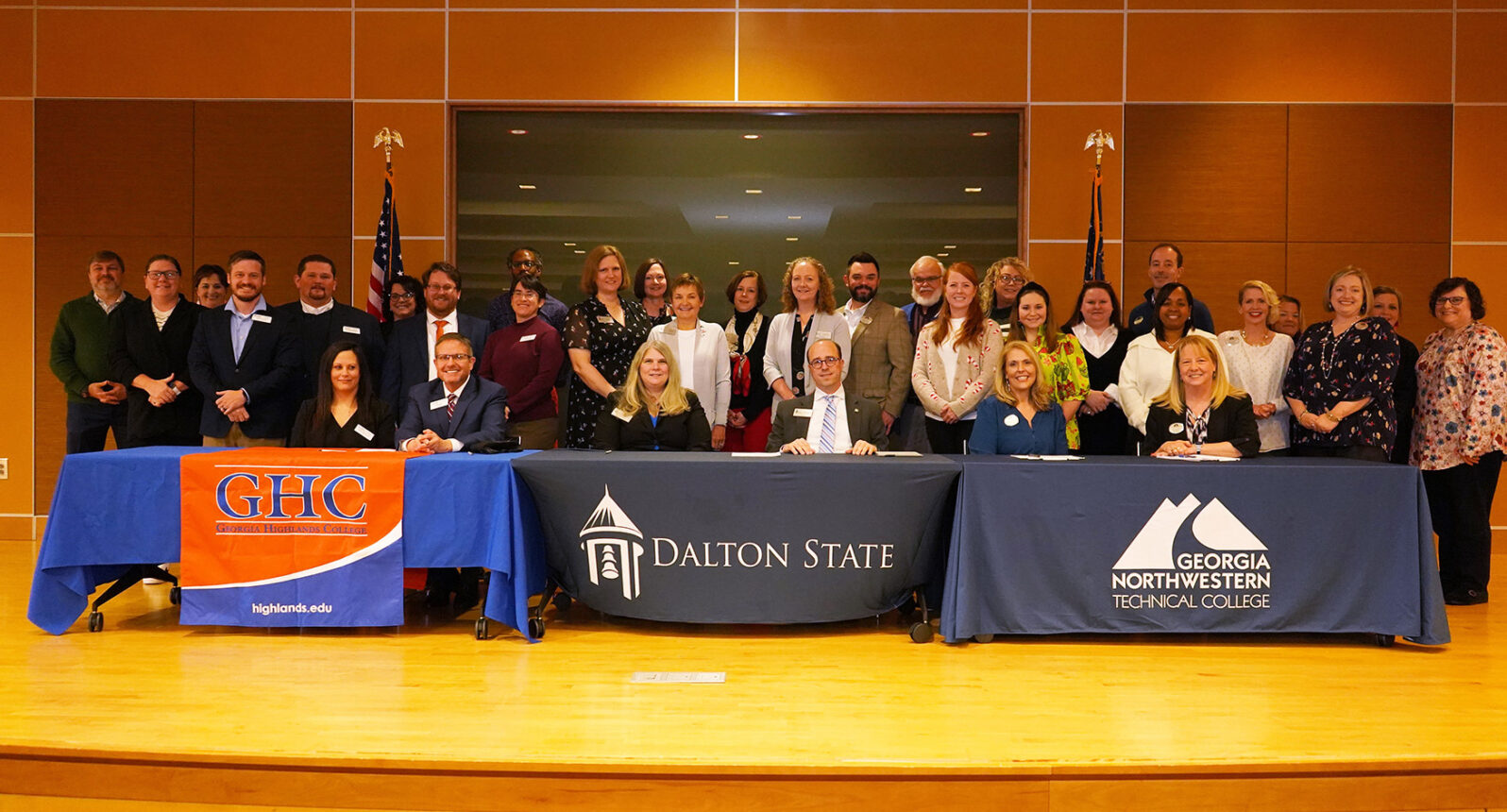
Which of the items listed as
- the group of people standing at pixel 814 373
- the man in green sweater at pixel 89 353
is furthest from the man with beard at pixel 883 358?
the man in green sweater at pixel 89 353

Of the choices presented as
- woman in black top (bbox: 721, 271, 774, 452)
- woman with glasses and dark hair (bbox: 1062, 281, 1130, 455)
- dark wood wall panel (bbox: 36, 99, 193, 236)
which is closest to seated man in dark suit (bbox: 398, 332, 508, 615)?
woman in black top (bbox: 721, 271, 774, 452)

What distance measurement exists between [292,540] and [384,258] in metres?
2.59

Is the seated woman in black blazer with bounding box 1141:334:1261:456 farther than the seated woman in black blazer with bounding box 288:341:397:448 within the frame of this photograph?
No

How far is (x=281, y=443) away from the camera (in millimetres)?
5090

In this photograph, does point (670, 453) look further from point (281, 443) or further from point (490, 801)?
point (281, 443)

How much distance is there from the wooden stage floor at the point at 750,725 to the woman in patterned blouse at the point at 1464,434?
1041 millimetres

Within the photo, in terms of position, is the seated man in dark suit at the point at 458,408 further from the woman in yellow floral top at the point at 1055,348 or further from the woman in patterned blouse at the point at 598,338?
the woman in yellow floral top at the point at 1055,348

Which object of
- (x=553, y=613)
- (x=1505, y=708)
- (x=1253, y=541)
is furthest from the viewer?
(x=553, y=613)

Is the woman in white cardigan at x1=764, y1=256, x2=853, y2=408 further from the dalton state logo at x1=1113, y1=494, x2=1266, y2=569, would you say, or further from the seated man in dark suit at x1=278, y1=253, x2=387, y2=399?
the seated man in dark suit at x1=278, y1=253, x2=387, y2=399

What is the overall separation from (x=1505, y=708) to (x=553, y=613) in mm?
3302

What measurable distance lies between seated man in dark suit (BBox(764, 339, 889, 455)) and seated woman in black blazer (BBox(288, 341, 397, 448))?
1.68 meters

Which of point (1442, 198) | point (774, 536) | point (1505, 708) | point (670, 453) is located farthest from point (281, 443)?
point (1442, 198)

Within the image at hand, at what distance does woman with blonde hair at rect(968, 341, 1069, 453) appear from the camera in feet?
14.2

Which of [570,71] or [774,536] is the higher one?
[570,71]
